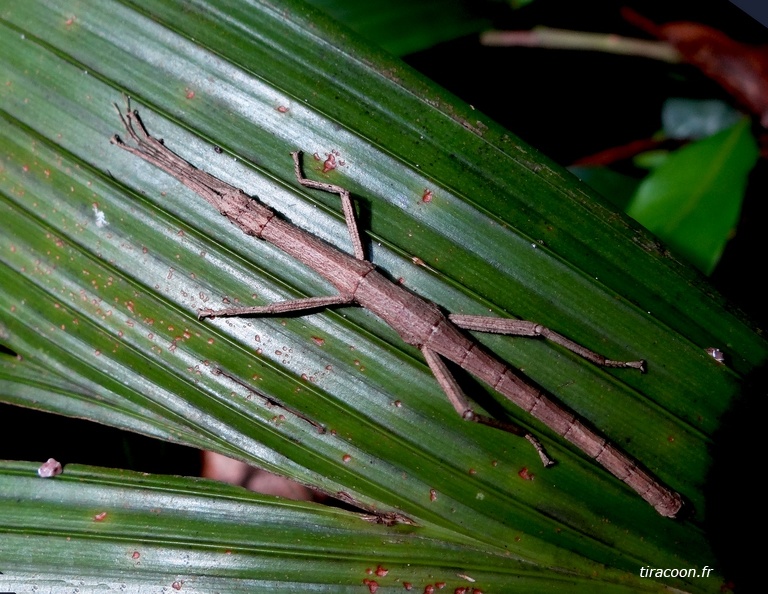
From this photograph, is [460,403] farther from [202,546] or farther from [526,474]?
[202,546]

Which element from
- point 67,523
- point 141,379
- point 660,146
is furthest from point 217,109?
point 660,146

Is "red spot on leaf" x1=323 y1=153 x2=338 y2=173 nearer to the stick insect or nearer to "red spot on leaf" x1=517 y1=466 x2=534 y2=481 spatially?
the stick insect

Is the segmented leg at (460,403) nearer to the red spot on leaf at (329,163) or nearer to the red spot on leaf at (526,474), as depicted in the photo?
the red spot on leaf at (526,474)

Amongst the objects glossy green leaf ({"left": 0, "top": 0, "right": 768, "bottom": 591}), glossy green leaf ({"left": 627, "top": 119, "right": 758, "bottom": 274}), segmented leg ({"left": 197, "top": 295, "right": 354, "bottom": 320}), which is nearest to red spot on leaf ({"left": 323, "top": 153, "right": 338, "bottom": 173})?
glossy green leaf ({"left": 0, "top": 0, "right": 768, "bottom": 591})

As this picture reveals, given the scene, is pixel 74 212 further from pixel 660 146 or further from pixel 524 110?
pixel 660 146

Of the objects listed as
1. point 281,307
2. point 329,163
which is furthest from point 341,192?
point 281,307
